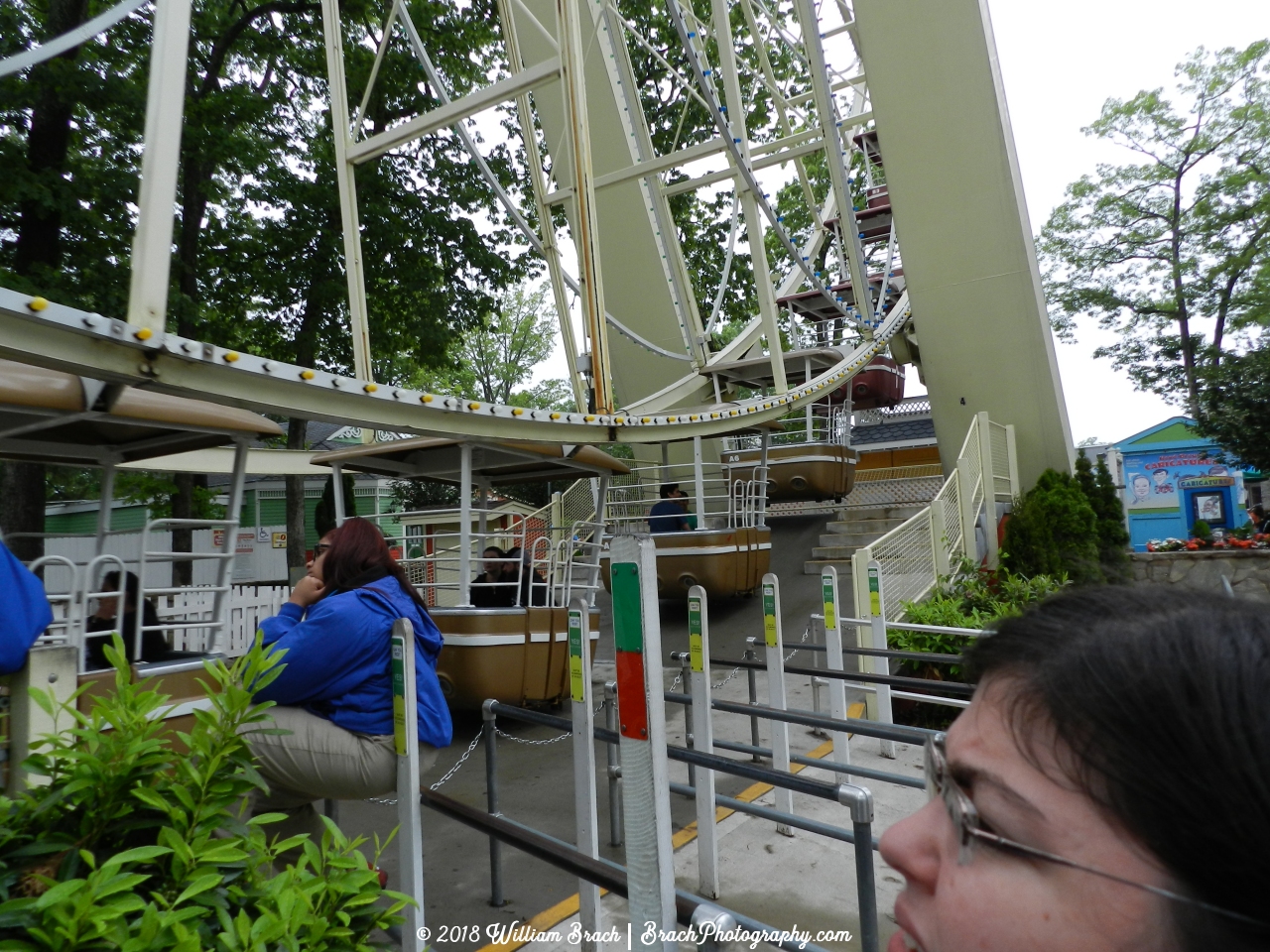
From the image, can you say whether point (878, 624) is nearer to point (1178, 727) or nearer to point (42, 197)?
point (1178, 727)

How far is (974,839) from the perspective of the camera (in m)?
0.84

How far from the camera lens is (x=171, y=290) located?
11.5m

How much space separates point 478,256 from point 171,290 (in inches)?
215

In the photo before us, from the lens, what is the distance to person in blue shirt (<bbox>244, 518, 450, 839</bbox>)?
3053mm

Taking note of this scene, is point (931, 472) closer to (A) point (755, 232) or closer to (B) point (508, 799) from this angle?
(A) point (755, 232)

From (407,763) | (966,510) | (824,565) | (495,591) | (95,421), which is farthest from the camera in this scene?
(824,565)

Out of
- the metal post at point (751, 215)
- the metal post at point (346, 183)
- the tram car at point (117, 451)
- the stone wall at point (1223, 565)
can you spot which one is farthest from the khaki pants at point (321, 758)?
the stone wall at point (1223, 565)

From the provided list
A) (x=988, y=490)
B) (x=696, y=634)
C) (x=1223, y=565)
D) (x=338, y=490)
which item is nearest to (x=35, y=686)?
(x=696, y=634)

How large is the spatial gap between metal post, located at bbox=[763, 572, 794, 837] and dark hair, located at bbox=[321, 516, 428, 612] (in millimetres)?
2472

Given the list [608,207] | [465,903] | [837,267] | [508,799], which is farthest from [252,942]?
[837,267]

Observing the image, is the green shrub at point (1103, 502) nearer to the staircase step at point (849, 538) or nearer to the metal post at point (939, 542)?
the staircase step at point (849, 538)

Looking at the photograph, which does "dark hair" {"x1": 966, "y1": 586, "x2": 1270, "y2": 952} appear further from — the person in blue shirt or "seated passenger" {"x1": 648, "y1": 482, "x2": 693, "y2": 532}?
"seated passenger" {"x1": 648, "y1": 482, "x2": 693, "y2": 532}

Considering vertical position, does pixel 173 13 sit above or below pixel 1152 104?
below

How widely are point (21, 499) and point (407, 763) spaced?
9.38 meters
